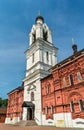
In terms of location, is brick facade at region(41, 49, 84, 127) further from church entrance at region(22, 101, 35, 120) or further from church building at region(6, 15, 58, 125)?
church entrance at region(22, 101, 35, 120)

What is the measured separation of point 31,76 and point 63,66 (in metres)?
8.98

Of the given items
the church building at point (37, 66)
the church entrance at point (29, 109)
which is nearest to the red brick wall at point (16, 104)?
the church building at point (37, 66)

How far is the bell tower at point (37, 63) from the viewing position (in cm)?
2221

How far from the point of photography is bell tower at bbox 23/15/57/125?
2221 centimetres

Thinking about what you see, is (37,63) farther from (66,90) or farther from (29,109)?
(66,90)

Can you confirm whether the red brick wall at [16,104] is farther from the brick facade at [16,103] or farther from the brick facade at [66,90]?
the brick facade at [66,90]

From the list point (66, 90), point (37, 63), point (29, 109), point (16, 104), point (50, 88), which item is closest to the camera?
point (66, 90)

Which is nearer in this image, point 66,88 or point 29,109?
point 66,88

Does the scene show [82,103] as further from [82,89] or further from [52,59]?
[52,59]

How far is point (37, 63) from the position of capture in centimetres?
2480

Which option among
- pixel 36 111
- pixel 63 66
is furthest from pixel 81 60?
pixel 36 111

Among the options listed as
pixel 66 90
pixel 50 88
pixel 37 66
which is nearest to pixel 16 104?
pixel 37 66

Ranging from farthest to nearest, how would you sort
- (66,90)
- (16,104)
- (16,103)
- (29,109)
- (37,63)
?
(16,103), (16,104), (37,63), (29,109), (66,90)

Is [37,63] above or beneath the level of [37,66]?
above
